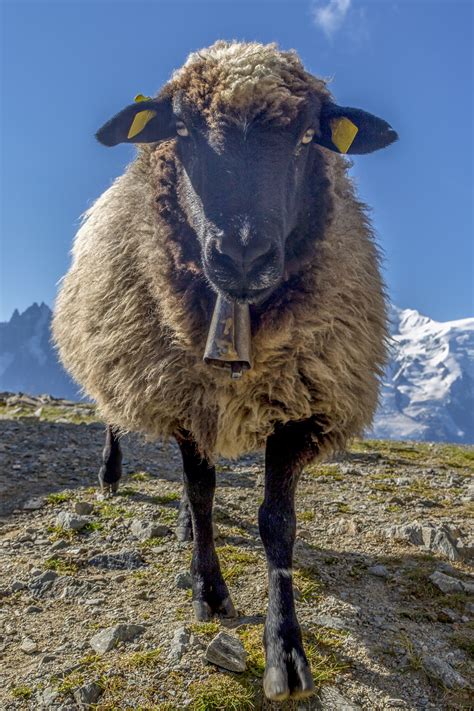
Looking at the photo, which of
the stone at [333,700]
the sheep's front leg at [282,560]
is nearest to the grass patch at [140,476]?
the sheep's front leg at [282,560]

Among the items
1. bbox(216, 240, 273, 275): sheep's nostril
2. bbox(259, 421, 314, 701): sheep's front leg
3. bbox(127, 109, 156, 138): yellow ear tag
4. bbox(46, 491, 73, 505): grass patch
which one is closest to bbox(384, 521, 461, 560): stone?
bbox(259, 421, 314, 701): sheep's front leg

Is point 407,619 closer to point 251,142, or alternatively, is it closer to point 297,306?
point 297,306

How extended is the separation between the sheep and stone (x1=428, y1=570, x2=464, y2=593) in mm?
1128

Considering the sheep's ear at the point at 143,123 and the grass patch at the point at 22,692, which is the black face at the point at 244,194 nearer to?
the sheep's ear at the point at 143,123

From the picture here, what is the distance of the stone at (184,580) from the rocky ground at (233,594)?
0.5 inches

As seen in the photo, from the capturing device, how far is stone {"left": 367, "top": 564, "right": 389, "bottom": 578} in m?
4.06

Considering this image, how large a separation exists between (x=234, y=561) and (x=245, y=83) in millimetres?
3274

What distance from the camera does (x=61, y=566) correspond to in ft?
13.5

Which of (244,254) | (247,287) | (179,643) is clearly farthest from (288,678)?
(244,254)

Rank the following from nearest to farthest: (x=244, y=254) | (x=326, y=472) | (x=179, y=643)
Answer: (x=244, y=254), (x=179, y=643), (x=326, y=472)

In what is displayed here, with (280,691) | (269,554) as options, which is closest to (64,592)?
(269,554)

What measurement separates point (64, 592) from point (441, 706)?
238cm

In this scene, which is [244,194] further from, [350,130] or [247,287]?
[350,130]

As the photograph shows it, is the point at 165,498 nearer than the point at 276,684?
No
